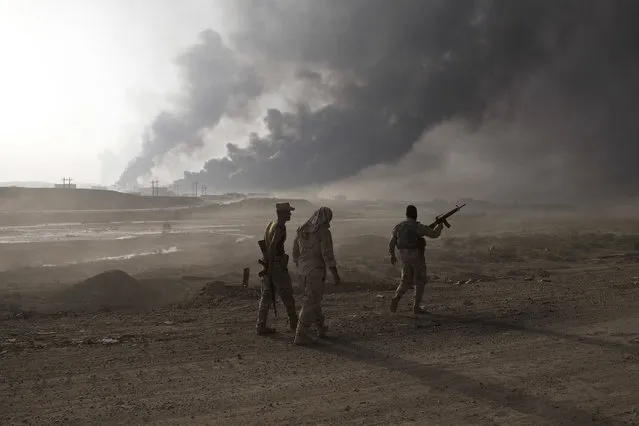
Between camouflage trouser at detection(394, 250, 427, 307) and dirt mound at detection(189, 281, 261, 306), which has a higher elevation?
camouflage trouser at detection(394, 250, 427, 307)

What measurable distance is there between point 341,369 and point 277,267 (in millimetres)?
2277

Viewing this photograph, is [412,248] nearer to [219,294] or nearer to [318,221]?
[318,221]

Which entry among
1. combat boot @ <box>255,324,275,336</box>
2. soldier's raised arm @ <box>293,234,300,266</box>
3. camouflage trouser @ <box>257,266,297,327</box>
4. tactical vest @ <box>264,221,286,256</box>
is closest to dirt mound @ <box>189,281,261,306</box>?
combat boot @ <box>255,324,275,336</box>

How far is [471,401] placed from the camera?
5254 mm

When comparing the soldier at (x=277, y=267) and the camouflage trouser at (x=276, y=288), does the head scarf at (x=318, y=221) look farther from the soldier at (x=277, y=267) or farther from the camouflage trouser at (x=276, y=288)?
the camouflage trouser at (x=276, y=288)

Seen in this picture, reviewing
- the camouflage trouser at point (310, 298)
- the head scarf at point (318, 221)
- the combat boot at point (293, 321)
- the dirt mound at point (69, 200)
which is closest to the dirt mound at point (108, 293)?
the combat boot at point (293, 321)

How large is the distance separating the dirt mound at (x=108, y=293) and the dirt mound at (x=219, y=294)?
7.74 feet

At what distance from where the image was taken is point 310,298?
24.8ft

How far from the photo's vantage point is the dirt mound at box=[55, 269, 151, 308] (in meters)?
14.6

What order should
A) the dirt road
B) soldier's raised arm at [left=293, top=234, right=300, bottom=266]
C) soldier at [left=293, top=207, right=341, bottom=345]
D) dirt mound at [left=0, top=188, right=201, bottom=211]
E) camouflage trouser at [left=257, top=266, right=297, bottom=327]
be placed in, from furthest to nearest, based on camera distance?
dirt mound at [left=0, top=188, right=201, bottom=211] < camouflage trouser at [left=257, top=266, right=297, bottom=327] < soldier's raised arm at [left=293, top=234, right=300, bottom=266] < soldier at [left=293, top=207, right=341, bottom=345] < the dirt road

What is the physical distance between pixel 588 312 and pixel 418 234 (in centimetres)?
368

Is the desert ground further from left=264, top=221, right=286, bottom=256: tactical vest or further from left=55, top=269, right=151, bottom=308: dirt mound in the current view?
left=264, top=221, right=286, bottom=256: tactical vest

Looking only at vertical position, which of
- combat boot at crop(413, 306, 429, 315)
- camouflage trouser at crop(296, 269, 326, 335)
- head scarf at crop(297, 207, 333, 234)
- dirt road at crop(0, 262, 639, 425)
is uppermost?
head scarf at crop(297, 207, 333, 234)

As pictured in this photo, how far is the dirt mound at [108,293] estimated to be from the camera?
573 inches
